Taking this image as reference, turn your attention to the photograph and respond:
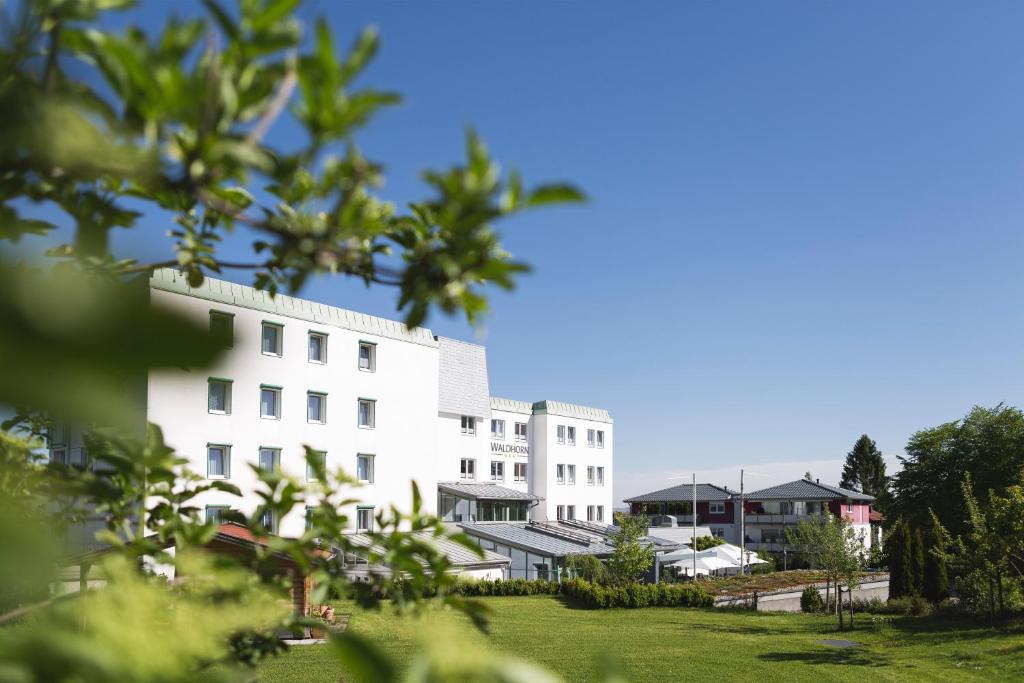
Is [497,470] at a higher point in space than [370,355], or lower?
lower

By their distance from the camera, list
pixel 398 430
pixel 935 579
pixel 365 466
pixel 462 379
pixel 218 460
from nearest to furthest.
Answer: pixel 935 579 → pixel 218 460 → pixel 365 466 → pixel 398 430 → pixel 462 379

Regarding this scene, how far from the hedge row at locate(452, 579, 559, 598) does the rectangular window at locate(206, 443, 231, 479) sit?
10728 millimetres

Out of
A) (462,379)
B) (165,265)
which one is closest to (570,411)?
(462,379)

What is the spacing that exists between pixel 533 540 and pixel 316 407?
14075 mm

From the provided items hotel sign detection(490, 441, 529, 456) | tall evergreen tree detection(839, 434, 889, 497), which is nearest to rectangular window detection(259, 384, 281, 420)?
hotel sign detection(490, 441, 529, 456)

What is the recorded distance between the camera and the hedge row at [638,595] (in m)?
32.5

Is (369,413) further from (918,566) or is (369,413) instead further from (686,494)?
(686,494)

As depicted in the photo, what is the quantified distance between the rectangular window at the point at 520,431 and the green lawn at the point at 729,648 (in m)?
23.1

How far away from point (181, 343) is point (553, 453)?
179ft

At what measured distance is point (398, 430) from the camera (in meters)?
40.2

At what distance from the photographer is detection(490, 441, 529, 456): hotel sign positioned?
50653 mm

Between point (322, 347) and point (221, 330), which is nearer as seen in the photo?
point (221, 330)

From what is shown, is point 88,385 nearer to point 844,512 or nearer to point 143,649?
point 143,649

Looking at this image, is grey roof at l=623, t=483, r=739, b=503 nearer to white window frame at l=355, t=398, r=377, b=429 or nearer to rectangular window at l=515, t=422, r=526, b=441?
rectangular window at l=515, t=422, r=526, b=441
